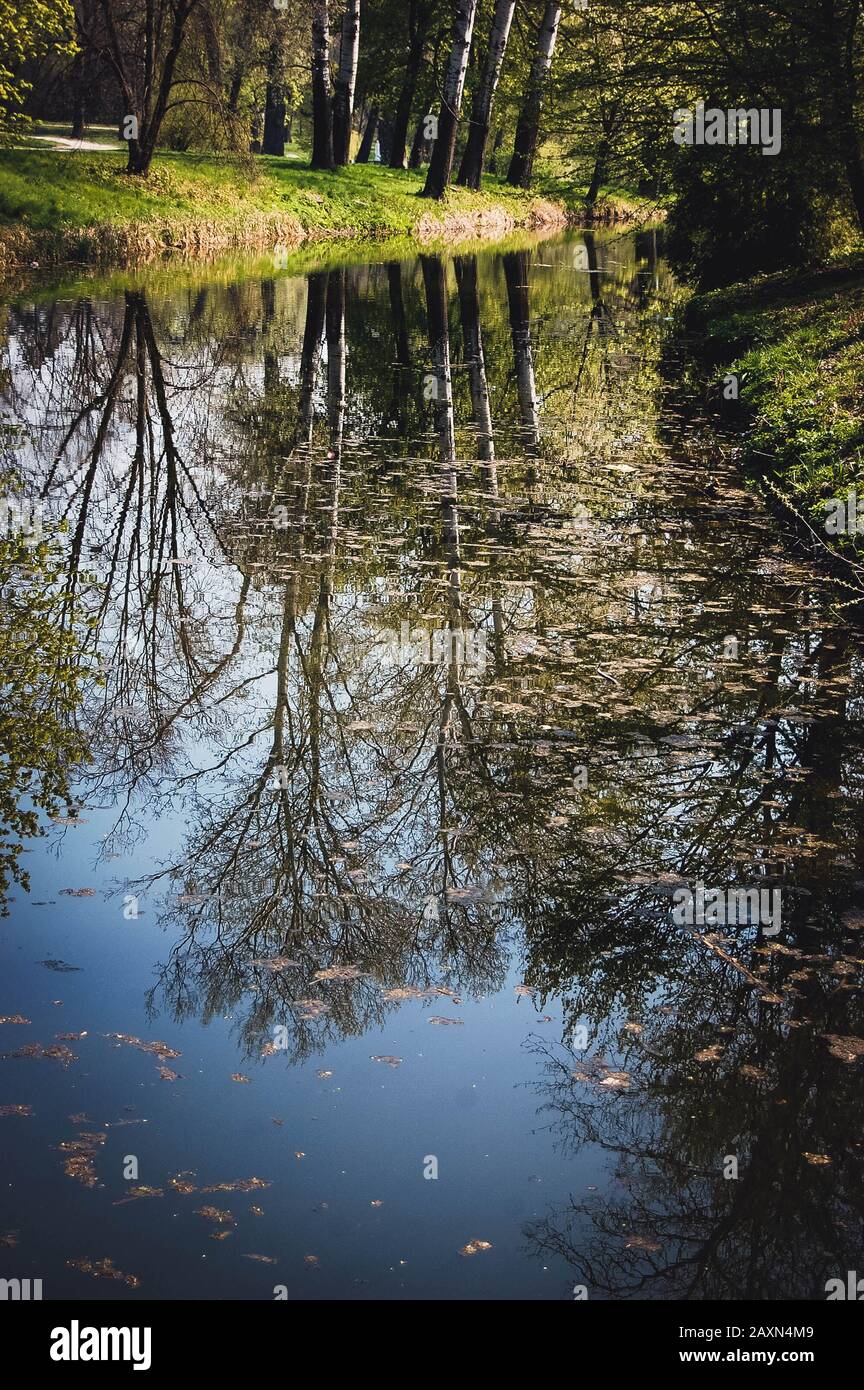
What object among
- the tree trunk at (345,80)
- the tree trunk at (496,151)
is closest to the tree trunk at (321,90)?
the tree trunk at (345,80)

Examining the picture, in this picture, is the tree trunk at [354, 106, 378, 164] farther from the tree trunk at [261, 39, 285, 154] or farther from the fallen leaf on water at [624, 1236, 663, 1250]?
the fallen leaf on water at [624, 1236, 663, 1250]

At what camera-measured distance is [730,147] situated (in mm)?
24000

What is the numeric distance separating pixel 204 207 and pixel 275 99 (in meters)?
24.3

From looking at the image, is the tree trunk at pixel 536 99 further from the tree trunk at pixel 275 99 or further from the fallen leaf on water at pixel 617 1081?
the fallen leaf on water at pixel 617 1081

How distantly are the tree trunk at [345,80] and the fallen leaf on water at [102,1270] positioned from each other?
41.7 meters

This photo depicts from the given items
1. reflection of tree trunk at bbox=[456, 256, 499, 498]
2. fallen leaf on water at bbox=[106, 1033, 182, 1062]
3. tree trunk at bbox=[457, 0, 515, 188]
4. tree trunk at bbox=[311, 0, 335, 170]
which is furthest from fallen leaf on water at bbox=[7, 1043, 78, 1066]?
tree trunk at bbox=[457, 0, 515, 188]

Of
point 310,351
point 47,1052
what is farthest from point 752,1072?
point 310,351

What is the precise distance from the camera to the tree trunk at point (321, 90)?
3878 centimetres

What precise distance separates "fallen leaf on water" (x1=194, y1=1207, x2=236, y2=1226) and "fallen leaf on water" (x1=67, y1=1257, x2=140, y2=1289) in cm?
34

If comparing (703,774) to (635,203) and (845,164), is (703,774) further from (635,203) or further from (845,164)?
(635,203)

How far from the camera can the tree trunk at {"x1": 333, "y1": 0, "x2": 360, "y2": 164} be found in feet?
133

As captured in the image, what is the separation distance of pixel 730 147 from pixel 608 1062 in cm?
2208

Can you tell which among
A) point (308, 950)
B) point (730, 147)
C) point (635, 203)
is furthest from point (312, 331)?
point (635, 203)

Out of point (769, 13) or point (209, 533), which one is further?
point (769, 13)
